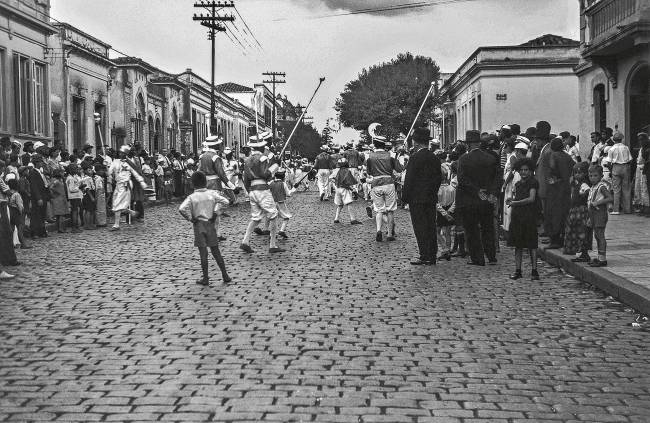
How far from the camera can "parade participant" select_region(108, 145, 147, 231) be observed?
17734mm

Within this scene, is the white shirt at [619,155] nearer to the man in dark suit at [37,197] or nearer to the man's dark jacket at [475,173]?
the man's dark jacket at [475,173]

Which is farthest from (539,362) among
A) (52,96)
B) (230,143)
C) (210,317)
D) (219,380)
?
(230,143)

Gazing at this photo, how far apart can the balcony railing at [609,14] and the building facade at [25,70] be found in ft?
52.4

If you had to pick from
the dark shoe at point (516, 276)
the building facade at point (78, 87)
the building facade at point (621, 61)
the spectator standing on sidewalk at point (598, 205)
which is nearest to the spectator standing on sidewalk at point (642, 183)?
the building facade at point (621, 61)

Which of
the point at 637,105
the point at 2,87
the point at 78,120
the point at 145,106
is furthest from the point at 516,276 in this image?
the point at 145,106

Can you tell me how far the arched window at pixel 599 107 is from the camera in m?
23.4

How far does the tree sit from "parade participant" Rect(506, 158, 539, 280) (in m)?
49.6

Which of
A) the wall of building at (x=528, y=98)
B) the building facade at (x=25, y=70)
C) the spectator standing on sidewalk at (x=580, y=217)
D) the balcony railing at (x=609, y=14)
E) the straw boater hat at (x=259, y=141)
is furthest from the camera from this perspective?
the wall of building at (x=528, y=98)

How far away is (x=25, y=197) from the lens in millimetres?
14703

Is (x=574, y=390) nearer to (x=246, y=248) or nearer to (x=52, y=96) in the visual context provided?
(x=246, y=248)

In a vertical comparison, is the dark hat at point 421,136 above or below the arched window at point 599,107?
below

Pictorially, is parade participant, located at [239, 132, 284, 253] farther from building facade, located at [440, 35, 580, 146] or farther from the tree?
the tree

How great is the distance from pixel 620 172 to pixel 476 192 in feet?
26.3

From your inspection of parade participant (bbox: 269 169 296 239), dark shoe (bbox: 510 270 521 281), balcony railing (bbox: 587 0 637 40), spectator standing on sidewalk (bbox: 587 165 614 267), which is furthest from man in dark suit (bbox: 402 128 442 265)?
balcony railing (bbox: 587 0 637 40)
